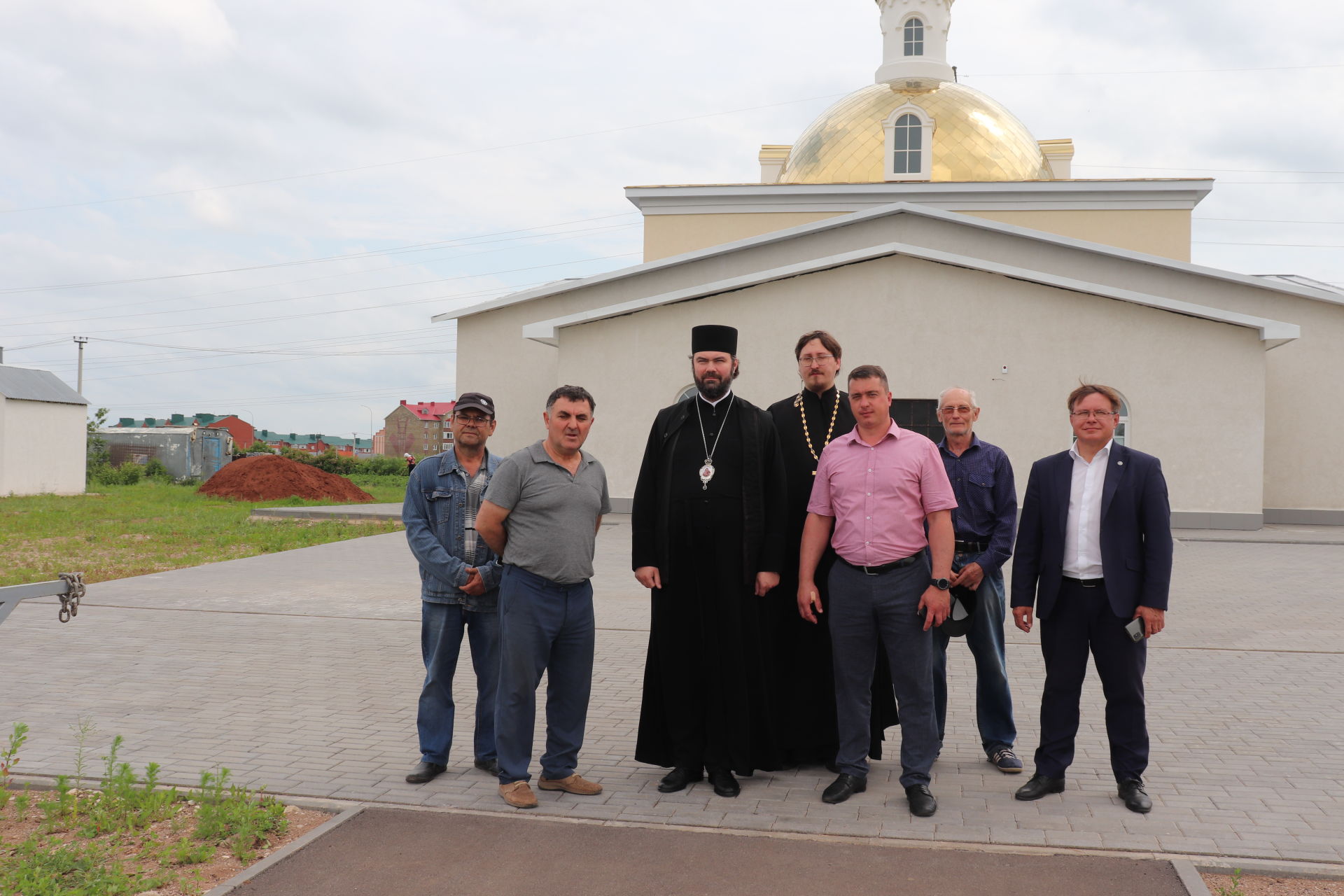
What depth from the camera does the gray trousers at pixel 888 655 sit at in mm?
5023

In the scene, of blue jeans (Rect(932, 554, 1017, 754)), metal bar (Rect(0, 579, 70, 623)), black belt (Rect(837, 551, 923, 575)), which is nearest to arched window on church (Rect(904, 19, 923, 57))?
blue jeans (Rect(932, 554, 1017, 754))

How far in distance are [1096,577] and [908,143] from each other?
88.7ft

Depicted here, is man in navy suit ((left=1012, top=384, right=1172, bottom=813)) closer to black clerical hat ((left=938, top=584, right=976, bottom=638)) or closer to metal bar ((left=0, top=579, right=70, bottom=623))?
black clerical hat ((left=938, top=584, right=976, bottom=638))

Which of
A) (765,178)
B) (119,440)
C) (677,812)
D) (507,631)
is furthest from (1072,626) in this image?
(119,440)

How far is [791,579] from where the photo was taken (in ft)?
18.3

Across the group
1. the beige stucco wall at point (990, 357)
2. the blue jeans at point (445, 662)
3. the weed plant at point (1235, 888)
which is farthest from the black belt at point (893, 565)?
the beige stucco wall at point (990, 357)

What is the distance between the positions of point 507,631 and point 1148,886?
9.45ft

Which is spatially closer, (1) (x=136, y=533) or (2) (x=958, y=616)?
(2) (x=958, y=616)

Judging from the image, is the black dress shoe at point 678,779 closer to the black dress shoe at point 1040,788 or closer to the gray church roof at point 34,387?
the black dress shoe at point 1040,788

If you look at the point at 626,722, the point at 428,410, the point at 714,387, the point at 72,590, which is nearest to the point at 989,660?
the point at 714,387

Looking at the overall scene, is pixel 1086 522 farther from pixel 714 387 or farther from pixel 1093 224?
pixel 1093 224

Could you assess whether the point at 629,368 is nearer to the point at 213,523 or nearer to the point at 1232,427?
the point at 213,523

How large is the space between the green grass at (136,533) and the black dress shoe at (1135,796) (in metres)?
10.5

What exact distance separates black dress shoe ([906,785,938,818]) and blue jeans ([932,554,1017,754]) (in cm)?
79
